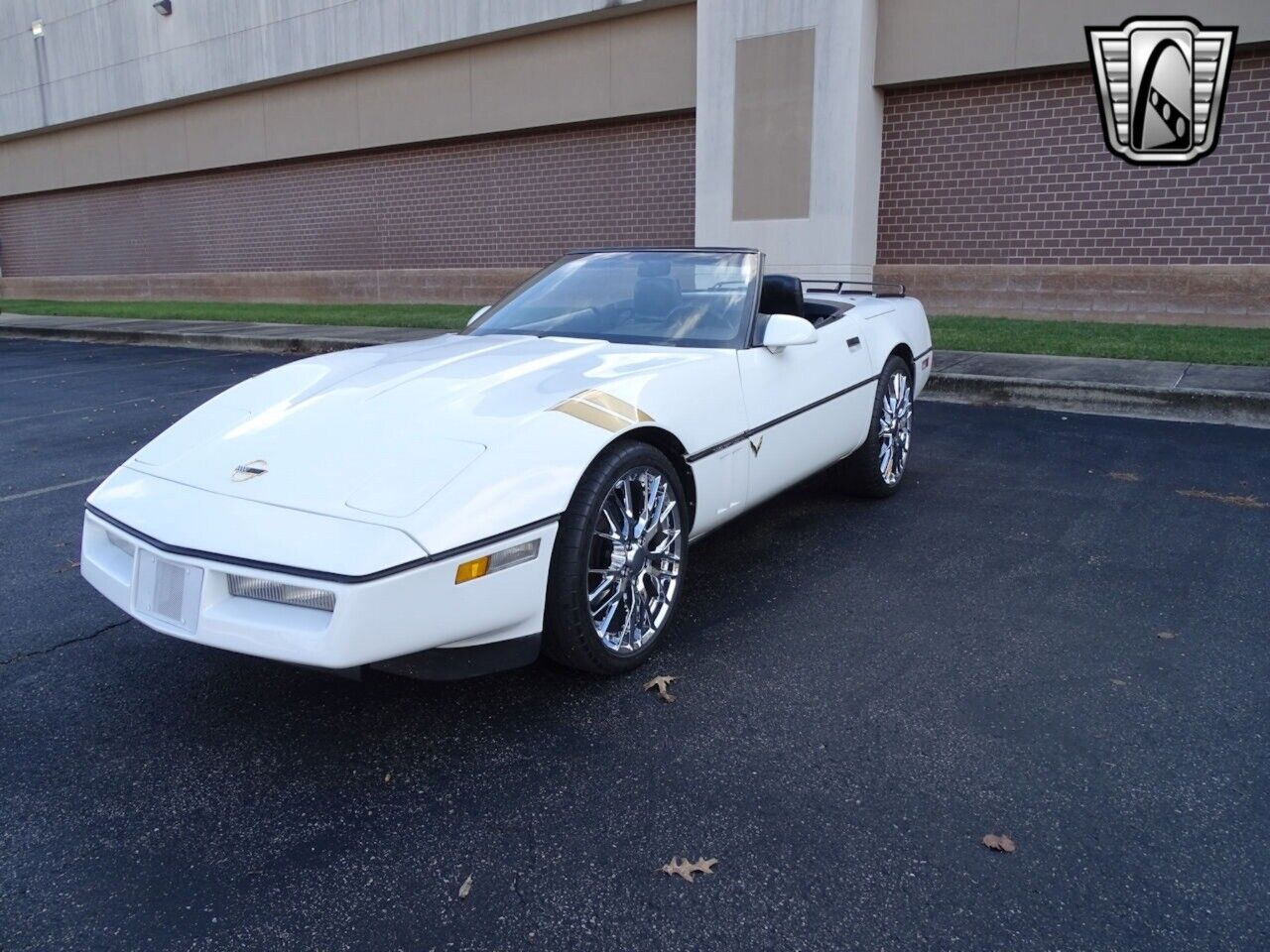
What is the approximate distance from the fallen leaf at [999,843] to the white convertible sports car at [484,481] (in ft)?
4.24

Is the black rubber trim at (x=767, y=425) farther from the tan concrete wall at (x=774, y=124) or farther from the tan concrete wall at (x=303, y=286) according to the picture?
the tan concrete wall at (x=303, y=286)

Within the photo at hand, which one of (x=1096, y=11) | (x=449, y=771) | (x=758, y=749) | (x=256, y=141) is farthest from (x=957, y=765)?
(x=256, y=141)

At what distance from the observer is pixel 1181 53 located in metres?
11.8

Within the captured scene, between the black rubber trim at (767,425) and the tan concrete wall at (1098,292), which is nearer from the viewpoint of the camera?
the black rubber trim at (767,425)

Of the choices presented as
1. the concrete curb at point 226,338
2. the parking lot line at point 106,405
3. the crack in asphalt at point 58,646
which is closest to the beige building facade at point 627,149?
the concrete curb at point 226,338

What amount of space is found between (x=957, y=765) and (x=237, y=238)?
21860 mm

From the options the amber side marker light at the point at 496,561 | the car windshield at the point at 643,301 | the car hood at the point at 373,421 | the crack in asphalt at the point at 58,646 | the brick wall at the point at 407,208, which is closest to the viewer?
the amber side marker light at the point at 496,561

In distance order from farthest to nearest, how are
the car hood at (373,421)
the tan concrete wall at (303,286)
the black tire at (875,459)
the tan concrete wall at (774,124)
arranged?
the tan concrete wall at (303,286)
the tan concrete wall at (774,124)
the black tire at (875,459)
the car hood at (373,421)

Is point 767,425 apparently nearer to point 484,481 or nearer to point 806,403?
point 806,403

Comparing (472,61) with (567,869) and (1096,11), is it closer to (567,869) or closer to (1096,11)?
(1096,11)

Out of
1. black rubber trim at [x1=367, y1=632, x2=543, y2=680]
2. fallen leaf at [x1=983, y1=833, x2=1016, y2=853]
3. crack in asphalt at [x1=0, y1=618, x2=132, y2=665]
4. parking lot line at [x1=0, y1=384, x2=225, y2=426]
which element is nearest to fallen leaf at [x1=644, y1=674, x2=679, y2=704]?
black rubber trim at [x1=367, y1=632, x2=543, y2=680]

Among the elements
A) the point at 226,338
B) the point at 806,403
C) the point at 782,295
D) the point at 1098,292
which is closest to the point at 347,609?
the point at 806,403

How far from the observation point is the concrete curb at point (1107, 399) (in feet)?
25.5

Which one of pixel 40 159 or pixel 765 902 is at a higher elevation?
pixel 40 159
